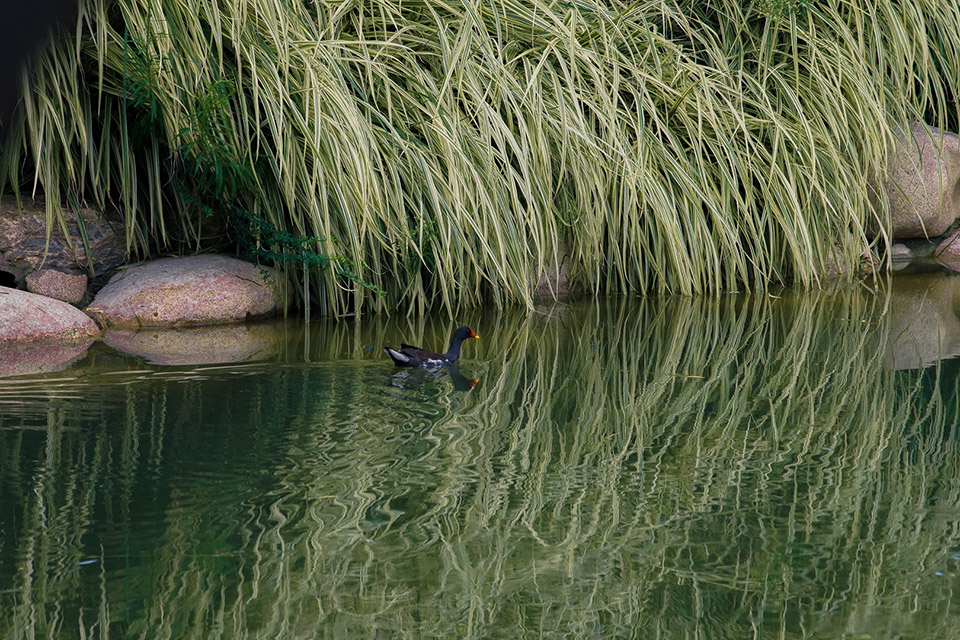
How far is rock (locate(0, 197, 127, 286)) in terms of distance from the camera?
502 centimetres

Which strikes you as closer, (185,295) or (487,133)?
(185,295)

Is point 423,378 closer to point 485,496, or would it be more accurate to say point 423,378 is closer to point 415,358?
point 415,358

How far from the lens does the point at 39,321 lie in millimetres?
4512

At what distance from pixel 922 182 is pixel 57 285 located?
5.83 m

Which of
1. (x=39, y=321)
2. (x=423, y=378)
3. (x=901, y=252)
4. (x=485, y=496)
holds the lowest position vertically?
(x=485, y=496)

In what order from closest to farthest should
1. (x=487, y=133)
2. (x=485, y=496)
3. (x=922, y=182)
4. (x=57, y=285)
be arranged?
Result: (x=485, y=496) < (x=57, y=285) < (x=487, y=133) < (x=922, y=182)

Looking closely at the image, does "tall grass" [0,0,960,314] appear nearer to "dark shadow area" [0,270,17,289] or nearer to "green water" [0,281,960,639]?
"dark shadow area" [0,270,17,289]

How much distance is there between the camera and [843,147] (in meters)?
6.49

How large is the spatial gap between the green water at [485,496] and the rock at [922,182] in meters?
3.00

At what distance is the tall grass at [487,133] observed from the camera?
4859mm

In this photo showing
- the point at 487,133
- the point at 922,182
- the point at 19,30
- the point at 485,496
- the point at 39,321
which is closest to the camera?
the point at 19,30

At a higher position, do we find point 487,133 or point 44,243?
point 487,133

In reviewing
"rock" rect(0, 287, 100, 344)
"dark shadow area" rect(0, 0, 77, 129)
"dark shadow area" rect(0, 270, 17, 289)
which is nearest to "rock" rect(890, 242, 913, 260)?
"rock" rect(0, 287, 100, 344)

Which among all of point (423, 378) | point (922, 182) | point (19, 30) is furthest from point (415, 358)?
point (922, 182)
